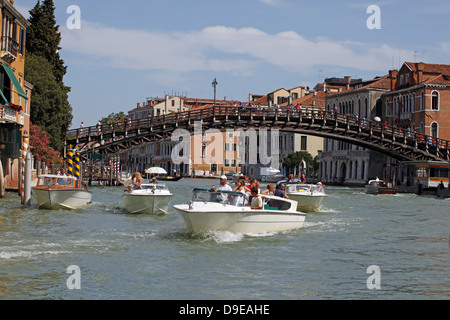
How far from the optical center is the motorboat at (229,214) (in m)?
14.6

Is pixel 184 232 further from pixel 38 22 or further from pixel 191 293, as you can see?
pixel 38 22

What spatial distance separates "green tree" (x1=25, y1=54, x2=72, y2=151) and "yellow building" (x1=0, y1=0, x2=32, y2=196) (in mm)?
5534

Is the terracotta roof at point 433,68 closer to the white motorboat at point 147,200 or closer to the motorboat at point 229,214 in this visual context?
the white motorboat at point 147,200

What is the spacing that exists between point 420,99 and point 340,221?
3951cm

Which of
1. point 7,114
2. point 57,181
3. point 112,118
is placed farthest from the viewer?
point 112,118

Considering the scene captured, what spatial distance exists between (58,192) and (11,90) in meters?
11.5

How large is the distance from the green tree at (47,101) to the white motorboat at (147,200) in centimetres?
1989

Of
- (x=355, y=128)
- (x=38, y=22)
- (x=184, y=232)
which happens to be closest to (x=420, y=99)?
(x=355, y=128)

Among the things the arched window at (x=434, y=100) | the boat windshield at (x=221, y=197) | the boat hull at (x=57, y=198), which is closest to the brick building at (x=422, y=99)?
the arched window at (x=434, y=100)

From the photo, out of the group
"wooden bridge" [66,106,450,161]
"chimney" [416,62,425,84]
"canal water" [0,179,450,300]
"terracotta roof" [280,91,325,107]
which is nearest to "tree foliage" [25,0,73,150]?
"wooden bridge" [66,106,450,161]

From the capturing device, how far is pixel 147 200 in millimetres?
21656

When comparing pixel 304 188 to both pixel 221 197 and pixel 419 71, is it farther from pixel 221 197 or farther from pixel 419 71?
pixel 419 71

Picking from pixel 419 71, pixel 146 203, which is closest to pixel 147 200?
pixel 146 203

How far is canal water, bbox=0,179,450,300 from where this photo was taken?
10.1 meters
